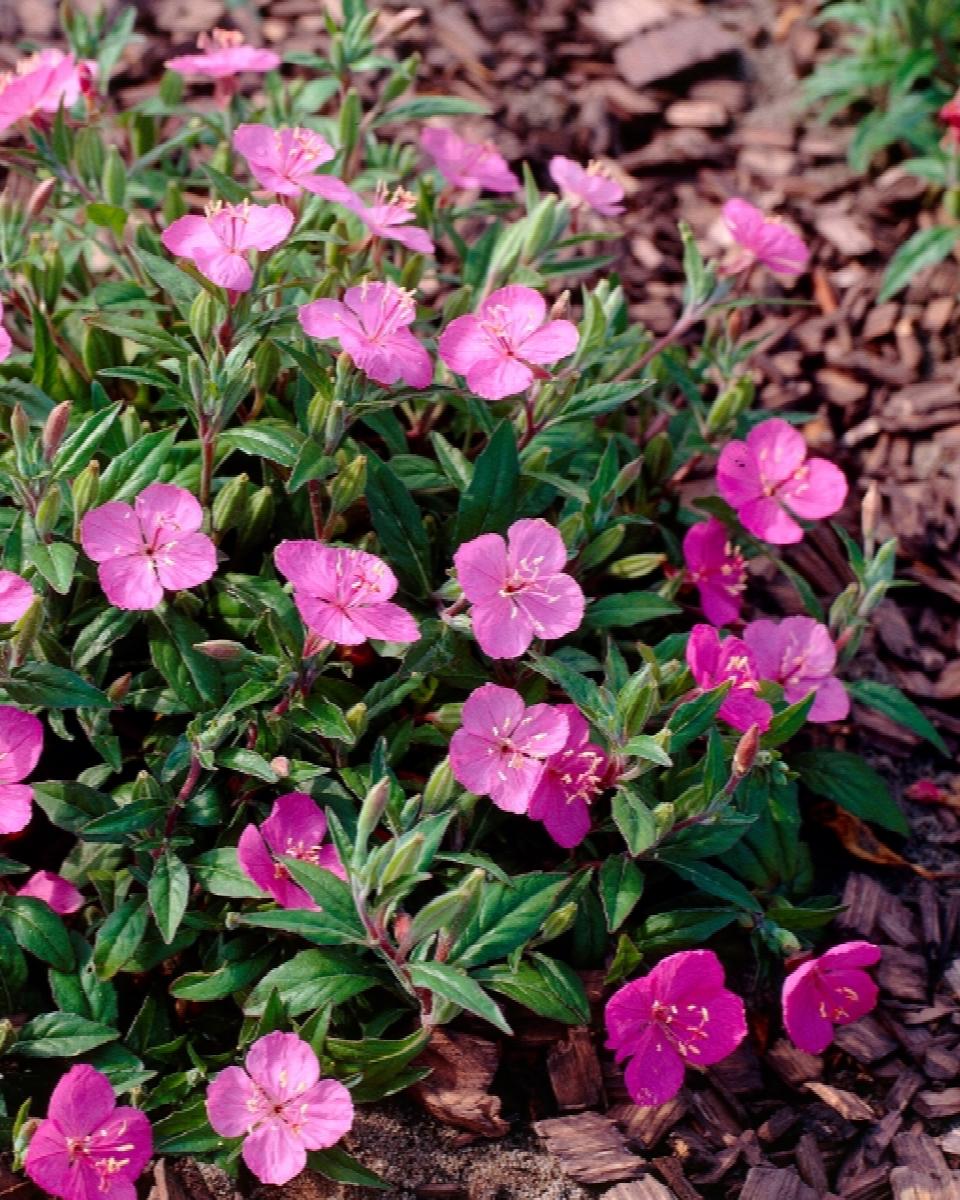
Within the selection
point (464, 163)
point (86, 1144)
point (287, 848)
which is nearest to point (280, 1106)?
point (86, 1144)

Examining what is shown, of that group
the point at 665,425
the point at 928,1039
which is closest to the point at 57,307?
the point at 665,425

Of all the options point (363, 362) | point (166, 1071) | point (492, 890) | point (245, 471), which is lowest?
point (166, 1071)

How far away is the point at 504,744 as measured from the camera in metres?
2.79

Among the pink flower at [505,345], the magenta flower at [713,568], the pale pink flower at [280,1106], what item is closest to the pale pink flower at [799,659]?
the magenta flower at [713,568]

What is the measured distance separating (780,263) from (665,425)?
0.49 m

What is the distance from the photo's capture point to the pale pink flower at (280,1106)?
8.34 feet

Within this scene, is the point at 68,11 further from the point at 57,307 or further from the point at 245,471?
the point at 245,471

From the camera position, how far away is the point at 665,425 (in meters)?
3.79

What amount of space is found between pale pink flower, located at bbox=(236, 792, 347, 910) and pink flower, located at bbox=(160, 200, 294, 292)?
102 centimetres

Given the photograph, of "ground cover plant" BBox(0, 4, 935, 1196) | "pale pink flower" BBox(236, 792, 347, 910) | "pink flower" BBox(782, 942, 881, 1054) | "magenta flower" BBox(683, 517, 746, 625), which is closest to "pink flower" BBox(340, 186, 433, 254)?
"ground cover plant" BBox(0, 4, 935, 1196)

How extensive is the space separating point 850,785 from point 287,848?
1.36m

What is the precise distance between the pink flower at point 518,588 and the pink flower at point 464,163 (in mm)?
1304

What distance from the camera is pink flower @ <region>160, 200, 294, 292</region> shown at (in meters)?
2.82

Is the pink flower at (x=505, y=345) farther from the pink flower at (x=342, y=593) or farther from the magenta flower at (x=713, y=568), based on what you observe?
the magenta flower at (x=713, y=568)
